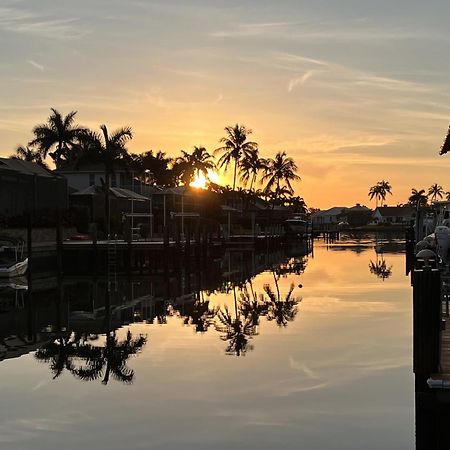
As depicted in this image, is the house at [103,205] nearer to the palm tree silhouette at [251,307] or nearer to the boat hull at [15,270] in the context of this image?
the boat hull at [15,270]

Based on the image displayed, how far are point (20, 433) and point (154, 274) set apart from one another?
110 ft

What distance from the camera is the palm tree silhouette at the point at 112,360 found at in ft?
54.9

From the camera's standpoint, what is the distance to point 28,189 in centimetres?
A: 5816

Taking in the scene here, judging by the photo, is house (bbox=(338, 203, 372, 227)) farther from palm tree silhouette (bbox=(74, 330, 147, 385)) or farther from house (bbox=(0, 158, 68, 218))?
palm tree silhouette (bbox=(74, 330, 147, 385))

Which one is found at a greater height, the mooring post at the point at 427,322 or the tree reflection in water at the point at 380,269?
the mooring post at the point at 427,322

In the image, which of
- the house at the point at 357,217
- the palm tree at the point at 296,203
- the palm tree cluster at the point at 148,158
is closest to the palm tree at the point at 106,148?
the palm tree cluster at the point at 148,158

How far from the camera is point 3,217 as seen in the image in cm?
4869

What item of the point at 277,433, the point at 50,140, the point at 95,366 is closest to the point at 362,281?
the point at 95,366

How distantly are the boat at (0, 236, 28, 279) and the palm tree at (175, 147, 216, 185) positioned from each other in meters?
54.0

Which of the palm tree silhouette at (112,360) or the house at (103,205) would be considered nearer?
the palm tree silhouette at (112,360)

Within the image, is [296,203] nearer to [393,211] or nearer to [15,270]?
[393,211]

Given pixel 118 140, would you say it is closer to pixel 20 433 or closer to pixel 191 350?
pixel 191 350

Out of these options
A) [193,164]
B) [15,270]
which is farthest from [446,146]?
[193,164]

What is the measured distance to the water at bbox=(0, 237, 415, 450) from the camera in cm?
1230
